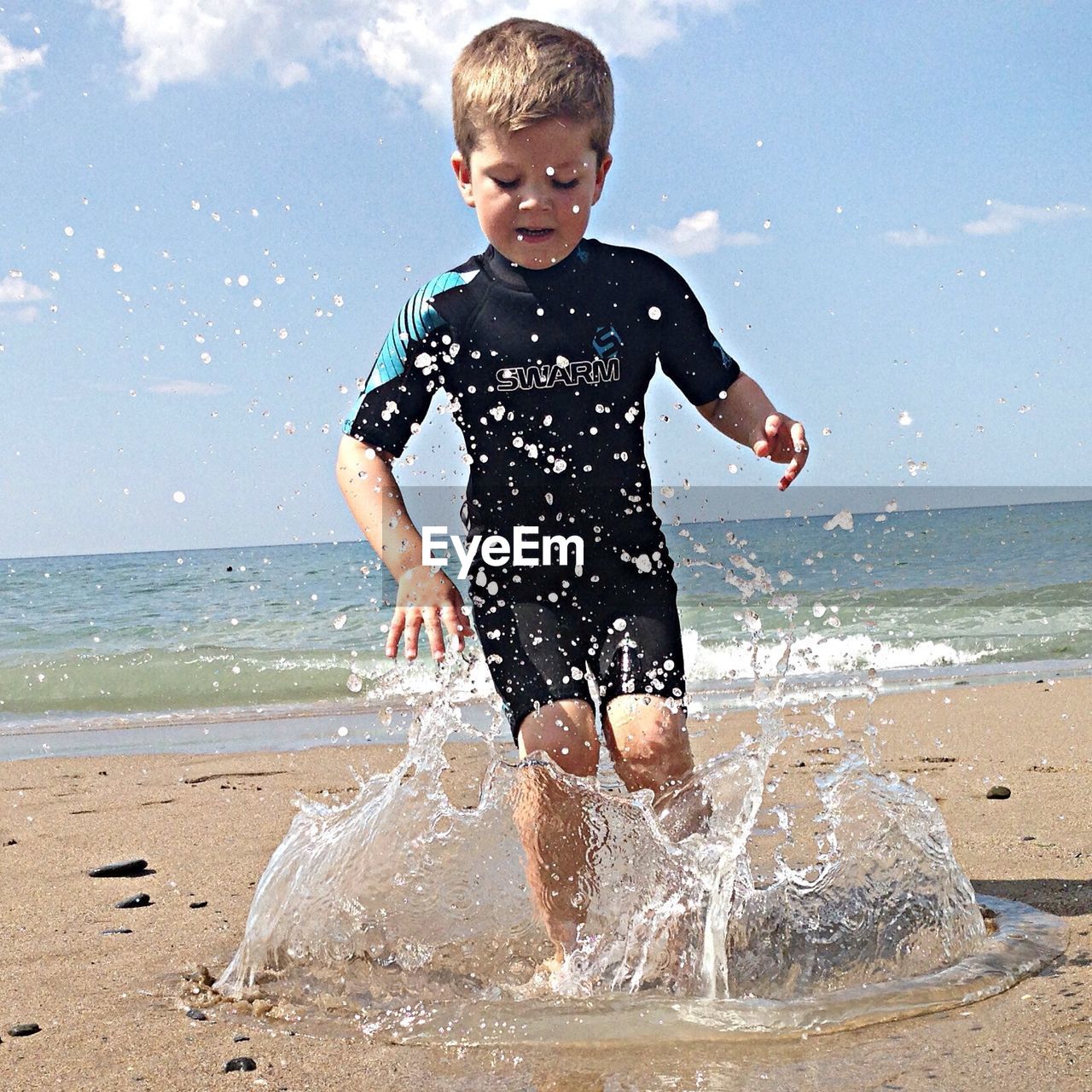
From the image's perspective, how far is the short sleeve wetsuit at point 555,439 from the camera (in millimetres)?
2867

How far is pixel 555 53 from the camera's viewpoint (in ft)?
9.33

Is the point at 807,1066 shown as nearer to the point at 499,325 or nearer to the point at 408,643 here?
the point at 408,643

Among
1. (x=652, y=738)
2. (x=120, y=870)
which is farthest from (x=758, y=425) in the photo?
(x=120, y=870)

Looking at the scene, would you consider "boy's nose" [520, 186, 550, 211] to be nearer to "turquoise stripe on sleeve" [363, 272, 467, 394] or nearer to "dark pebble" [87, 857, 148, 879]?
"turquoise stripe on sleeve" [363, 272, 467, 394]

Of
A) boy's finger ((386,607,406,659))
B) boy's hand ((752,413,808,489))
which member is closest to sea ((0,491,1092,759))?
boy's hand ((752,413,808,489))

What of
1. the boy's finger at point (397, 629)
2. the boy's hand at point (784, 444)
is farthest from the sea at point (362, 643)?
the boy's finger at point (397, 629)

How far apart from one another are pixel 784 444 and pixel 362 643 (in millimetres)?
11523

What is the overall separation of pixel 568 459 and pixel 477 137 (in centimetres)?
77

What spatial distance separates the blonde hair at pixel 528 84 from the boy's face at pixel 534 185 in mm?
28

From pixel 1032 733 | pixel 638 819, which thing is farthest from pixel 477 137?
pixel 1032 733

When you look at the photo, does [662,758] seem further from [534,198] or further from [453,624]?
[534,198]

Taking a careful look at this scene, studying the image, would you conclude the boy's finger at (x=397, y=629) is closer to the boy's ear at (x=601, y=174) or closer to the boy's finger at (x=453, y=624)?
the boy's finger at (x=453, y=624)

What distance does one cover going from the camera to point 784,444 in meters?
2.85

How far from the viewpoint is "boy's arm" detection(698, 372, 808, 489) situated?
2.82m
